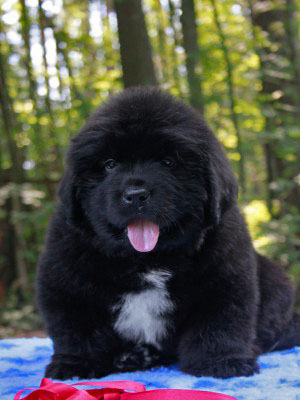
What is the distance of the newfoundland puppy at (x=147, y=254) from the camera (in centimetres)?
277

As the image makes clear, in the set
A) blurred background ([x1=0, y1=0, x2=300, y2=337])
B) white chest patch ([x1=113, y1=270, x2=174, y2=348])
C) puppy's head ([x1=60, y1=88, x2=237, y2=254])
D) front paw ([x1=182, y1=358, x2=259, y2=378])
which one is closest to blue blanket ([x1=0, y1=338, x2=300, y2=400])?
front paw ([x1=182, y1=358, x2=259, y2=378])

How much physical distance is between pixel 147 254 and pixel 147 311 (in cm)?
32

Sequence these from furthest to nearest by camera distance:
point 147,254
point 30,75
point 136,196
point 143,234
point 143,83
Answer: point 30,75 < point 143,83 < point 147,254 < point 143,234 < point 136,196

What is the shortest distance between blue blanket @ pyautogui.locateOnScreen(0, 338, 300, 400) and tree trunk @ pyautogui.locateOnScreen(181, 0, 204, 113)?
4.11 metres

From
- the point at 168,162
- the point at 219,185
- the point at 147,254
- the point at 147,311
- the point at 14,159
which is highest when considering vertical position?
the point at 14,159

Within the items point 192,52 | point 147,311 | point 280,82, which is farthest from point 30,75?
point 147,311

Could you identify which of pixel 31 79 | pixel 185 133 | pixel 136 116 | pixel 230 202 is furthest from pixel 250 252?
pixel 31 79

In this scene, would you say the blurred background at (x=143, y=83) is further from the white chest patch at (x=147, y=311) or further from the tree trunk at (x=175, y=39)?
the white chest patch at (x=147, y=311)

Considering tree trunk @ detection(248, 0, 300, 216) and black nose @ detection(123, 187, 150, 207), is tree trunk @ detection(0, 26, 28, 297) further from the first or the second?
black nose @ detection(123, 187, 150, 207)

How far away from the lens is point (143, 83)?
6.58 meters

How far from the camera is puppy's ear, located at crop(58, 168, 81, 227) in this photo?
9.57 feet

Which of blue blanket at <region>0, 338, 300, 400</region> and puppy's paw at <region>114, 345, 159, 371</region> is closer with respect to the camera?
blue blanket at <region>0, 338, 300, 400</region>

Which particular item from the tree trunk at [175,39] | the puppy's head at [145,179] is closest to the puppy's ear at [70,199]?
the puppy's head at [145,179]

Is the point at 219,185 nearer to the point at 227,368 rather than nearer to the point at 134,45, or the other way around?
the point at 227,368
